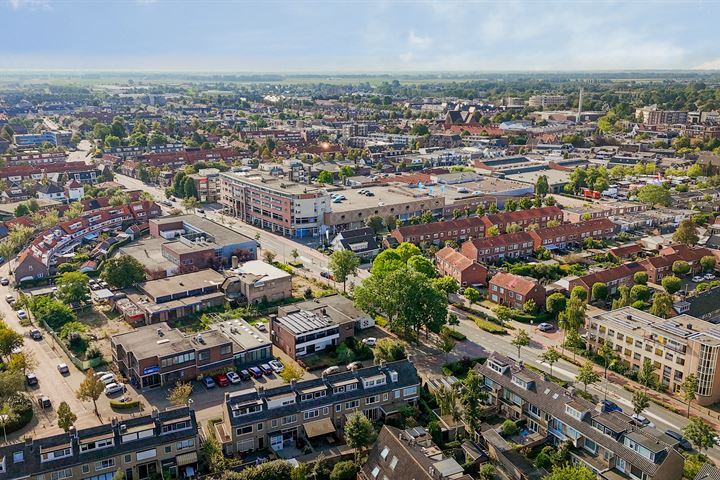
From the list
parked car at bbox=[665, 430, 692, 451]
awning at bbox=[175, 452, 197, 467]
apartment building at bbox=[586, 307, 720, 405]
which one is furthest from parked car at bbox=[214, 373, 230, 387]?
parked car at bbox=[665, 430, 692, 451]

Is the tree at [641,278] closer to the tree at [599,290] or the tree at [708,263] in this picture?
the tree at [599,290]

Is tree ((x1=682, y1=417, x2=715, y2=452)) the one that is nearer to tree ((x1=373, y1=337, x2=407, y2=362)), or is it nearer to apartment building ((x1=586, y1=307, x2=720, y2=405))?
apartment building ((x1=586, y1=307, x2=720, y2=405))

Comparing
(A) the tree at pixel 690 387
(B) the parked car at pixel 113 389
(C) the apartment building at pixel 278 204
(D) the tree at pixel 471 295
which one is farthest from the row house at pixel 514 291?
(B) the parked car at pixel 113 389

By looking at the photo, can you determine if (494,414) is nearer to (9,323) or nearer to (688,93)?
(9,323)

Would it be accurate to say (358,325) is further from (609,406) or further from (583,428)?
(583,428)

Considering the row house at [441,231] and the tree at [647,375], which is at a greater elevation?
the row house at [441,231]
